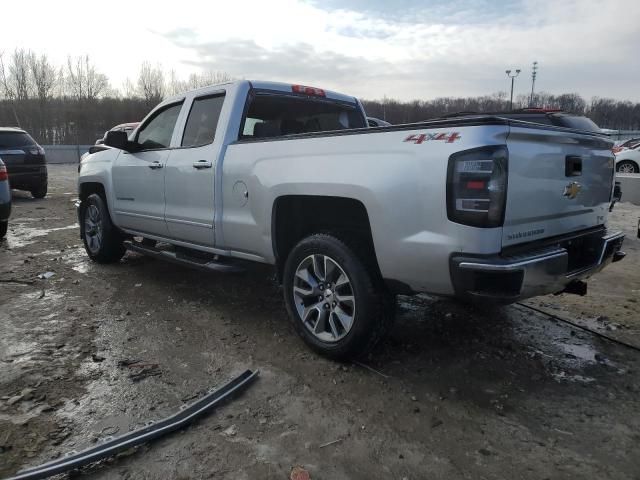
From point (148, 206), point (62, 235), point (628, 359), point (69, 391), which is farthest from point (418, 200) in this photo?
point (62, 235)

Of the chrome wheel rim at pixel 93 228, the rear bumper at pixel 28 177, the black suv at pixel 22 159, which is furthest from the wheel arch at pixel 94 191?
the rear bumper at pixel 28 177

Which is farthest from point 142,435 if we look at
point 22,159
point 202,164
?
point 22,159

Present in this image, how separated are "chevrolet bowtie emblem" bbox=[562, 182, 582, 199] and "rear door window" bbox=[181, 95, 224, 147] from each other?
2.76 metres

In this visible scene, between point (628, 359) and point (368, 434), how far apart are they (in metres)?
2.11

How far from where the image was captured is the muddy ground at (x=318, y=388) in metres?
2.34

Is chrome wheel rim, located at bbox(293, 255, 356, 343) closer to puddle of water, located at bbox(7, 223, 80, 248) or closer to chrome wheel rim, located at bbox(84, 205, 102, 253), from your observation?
chrome wheel rim, located at bbox(84, 205, 102, 253)

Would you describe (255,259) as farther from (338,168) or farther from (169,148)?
(169,148)

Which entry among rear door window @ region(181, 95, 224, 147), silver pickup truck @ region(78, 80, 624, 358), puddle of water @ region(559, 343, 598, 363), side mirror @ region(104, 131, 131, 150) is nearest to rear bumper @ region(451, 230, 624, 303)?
silver pickup truck @ region(78, 80, 624, 358)

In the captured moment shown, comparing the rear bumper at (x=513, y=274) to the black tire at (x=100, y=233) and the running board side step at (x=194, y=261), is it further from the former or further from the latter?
the black tire at (x=100, y=233)

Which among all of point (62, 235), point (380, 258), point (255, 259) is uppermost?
point (380, 258)

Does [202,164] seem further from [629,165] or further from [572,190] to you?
[629,165]

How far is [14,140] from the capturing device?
12.0 m

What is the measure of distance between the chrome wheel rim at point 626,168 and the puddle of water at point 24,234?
53.8 ft

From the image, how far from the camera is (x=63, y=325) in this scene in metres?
4.06
